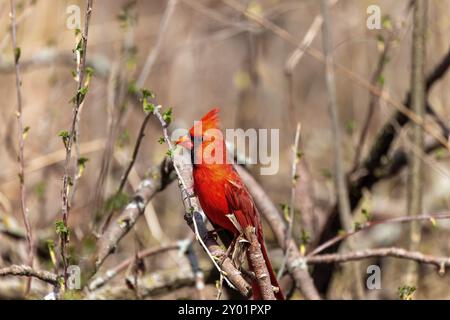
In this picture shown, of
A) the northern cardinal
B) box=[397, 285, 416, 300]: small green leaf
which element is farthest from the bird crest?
box=[397, 285, 416, 300]: small green leaf

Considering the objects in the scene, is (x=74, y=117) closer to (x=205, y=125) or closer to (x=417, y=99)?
(x=205, y=125)

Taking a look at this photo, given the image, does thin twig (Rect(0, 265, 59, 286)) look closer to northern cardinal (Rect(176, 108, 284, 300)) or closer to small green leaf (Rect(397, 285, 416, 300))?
northern cardinal (Rect(176, 108, 284, 300))

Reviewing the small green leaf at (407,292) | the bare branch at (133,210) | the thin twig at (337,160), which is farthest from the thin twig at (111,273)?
the small green leaf at (407,292)

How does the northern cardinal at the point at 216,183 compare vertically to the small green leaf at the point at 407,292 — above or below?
above

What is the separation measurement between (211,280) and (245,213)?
2.79ft

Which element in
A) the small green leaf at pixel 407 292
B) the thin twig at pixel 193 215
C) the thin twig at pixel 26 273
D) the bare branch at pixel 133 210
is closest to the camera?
the thin twig at pixel 193 215

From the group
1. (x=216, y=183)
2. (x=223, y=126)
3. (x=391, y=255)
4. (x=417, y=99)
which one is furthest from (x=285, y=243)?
(x=223, y=126)

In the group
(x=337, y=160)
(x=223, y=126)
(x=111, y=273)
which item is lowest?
(x=111, y=273)

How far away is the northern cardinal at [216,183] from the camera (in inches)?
115

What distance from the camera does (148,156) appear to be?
6633 millimetres

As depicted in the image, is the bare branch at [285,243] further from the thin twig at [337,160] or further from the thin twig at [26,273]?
the thin twig at [26,273]

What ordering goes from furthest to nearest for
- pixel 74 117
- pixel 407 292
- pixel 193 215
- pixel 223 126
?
pixel 223 126, pixel 407 292, pixel 193 215, pixel 74 117

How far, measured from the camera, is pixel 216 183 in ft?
9.62

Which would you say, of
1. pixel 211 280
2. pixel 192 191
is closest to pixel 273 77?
pixel 211 280
